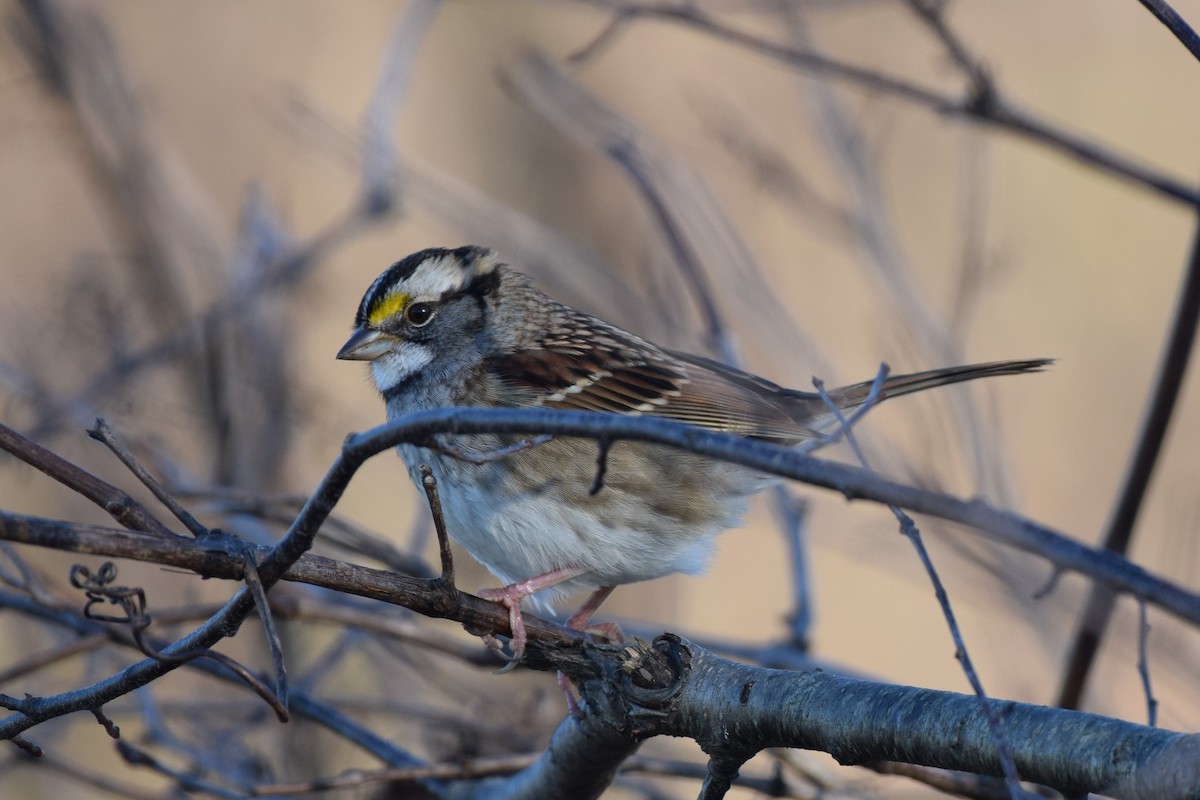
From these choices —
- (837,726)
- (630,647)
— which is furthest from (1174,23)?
(630,647)

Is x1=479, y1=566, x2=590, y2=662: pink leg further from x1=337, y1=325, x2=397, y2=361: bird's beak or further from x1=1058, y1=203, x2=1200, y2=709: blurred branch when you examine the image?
x1=1058, y1=203, x2=1200, y2=709: blurred branch

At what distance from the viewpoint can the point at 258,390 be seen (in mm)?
4730

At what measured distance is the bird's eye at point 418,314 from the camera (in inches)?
146

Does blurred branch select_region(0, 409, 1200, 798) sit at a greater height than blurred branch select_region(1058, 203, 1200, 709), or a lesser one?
lesser

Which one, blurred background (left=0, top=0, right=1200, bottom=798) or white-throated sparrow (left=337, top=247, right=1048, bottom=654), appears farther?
blurred background (left=0, top=0, right=1200, bottom=798)

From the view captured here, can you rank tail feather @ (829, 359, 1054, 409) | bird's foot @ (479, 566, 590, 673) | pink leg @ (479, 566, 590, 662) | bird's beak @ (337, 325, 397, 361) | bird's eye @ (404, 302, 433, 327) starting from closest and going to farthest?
bird's foot @ (479, 566, 590, 673)
pink leg @ (479, 566, 590, 662)
tail feather @ (829, 359, 1054, 409)
bird's beak @ (337, 325, 397, 361)
bird's eye @ (404, 302, 433, 327)

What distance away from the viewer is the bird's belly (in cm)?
323

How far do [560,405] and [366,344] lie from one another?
559mm

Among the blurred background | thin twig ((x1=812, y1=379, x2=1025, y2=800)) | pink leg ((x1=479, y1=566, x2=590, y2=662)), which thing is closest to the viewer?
thin twig ((x1=812, y1=379, x2=1025, y2=800))

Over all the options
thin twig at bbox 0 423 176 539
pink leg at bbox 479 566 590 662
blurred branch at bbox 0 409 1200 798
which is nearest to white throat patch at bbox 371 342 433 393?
pink leg at bbox 479 566 590 662

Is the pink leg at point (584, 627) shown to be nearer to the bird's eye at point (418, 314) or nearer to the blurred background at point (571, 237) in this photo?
the blurred background at point (571, 237)

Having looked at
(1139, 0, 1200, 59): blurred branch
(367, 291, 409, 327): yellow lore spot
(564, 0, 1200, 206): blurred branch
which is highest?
(564, 0, 1200, 206): blurred branch

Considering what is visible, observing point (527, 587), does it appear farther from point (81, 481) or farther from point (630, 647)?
point (81, 481)

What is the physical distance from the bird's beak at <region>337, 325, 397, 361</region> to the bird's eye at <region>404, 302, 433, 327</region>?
0.23 feet
